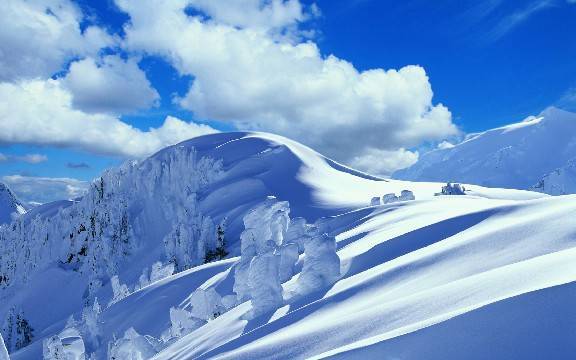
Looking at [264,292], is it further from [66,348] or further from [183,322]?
[66,348]

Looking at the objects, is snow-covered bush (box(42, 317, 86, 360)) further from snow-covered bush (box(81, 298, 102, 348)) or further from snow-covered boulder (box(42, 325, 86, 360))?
snow-covered bush (box(81, 298, 102, 348))

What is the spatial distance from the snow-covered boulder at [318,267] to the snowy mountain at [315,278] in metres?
0.05

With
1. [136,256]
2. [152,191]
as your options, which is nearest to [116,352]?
[136,256]

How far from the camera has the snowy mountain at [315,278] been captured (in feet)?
22.3

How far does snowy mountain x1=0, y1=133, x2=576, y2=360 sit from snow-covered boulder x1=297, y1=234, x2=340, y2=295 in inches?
1.9

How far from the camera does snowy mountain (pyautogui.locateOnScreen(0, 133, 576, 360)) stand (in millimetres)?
6809

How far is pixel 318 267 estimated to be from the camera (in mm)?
16203

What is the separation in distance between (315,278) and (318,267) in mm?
446

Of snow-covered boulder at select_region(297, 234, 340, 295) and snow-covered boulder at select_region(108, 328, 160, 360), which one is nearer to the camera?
snow-covered boulder at select_region(297, 234, 340, 295)

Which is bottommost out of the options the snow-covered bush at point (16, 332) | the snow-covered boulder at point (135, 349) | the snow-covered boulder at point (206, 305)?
the snow-covered boulder at point (135, 349)

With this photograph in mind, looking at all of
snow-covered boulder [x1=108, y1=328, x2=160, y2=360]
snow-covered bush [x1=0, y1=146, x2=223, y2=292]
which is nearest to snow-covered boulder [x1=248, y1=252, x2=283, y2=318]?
snow-covered boulder [x1=108, y1=328, x2=160, y2=360]

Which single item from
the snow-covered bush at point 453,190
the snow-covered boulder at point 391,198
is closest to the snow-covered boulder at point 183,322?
the snow-covered boulder at point 391,198

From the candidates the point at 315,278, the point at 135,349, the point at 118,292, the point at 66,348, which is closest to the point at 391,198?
the point at 118,292

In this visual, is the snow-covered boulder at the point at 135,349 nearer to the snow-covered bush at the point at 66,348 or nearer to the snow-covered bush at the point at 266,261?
the snow-covered bush at the point at 266,261
